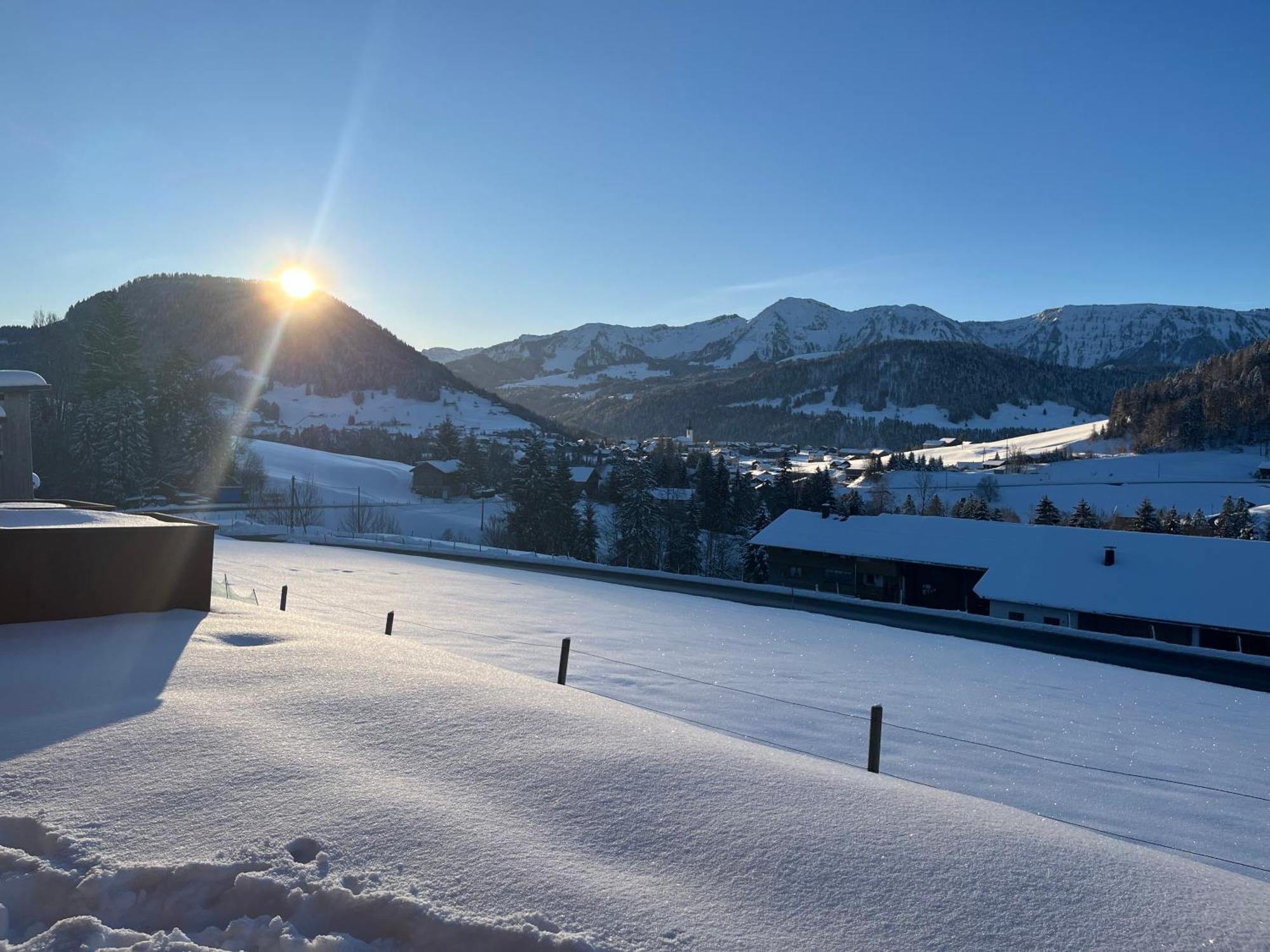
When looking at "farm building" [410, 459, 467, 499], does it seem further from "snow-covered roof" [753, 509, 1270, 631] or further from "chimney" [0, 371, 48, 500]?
"chimney" [0, 371, 48, 500]

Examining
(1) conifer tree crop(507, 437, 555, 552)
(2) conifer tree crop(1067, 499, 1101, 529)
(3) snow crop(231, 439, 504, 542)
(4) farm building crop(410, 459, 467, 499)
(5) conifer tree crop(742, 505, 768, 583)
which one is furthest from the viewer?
(4) farm building crop(410, 459, 467, 499)

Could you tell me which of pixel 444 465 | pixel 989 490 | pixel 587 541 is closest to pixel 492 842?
pixel 587 541

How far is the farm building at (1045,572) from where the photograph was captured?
27.5 m

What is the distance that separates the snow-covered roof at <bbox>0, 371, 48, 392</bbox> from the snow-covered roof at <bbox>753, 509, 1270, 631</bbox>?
32.8 meters

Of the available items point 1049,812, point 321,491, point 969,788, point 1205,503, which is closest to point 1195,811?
point 1049,812

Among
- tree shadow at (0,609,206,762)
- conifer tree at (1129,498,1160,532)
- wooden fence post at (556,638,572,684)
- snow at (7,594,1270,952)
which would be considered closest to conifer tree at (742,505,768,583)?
conifer tree at (1129,498,1160,532)

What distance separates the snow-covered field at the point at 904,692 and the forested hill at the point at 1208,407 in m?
135

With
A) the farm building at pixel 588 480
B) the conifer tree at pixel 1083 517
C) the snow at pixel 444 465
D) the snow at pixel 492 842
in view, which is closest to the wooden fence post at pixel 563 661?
the snow at pixel 492 842

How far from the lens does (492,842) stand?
14.0ft

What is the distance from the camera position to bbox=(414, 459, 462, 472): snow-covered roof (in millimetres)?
90000

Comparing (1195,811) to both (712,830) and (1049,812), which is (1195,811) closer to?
(1049,812)

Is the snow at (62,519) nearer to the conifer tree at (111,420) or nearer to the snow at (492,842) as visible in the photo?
the snow at (492,842)

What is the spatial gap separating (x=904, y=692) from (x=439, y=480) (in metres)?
81.2

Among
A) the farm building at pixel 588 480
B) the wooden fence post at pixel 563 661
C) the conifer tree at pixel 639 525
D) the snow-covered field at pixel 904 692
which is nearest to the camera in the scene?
the snow-covered field at pixel 904 692
